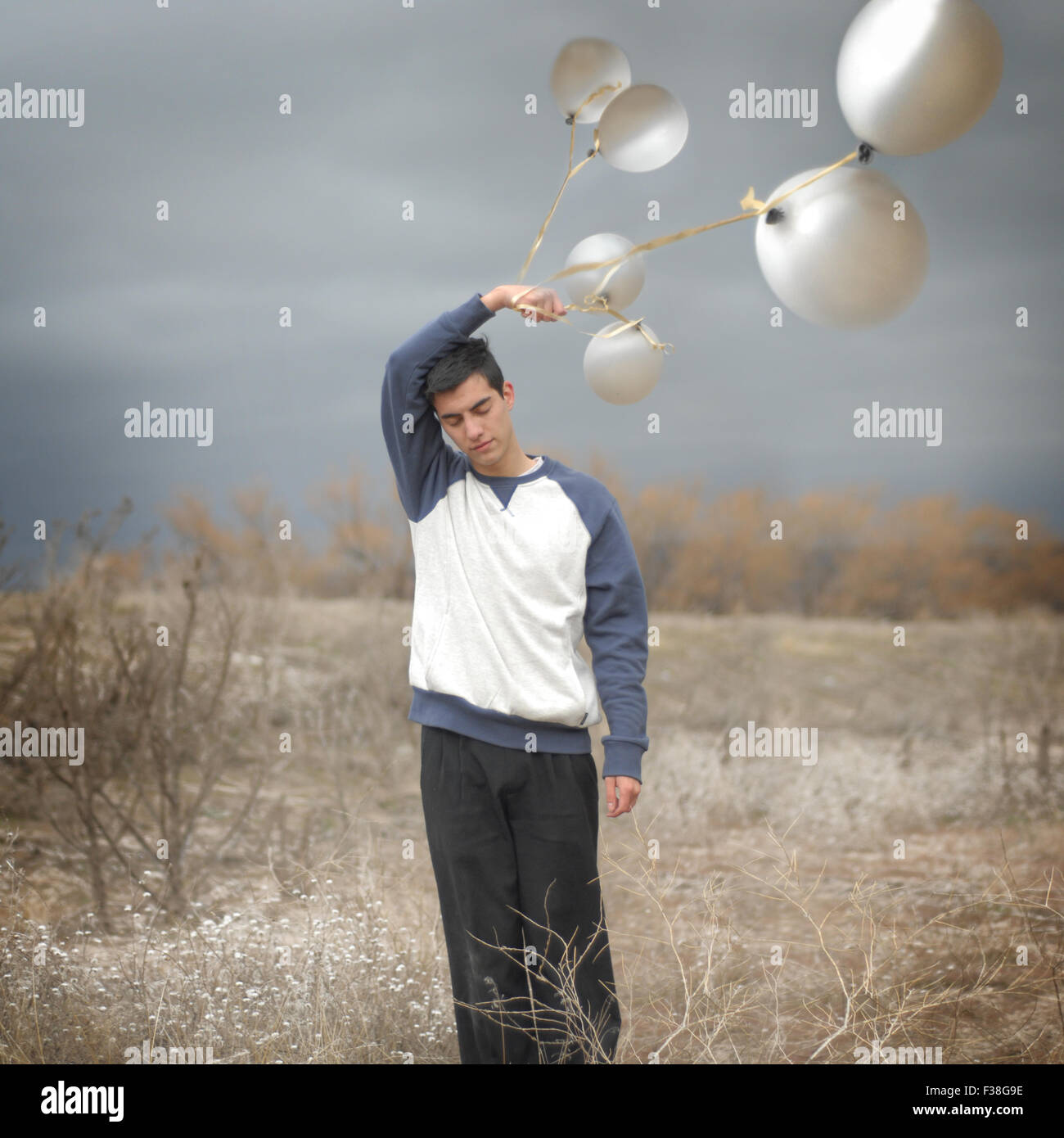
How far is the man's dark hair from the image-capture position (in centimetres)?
197

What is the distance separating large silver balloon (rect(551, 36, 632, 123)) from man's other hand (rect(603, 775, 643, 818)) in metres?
1.47

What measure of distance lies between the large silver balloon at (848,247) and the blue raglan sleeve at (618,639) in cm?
55

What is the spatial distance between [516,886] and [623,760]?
32cm

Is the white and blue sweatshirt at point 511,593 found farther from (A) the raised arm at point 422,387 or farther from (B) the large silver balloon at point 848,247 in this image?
(B) the large silver balloon at point 848,247

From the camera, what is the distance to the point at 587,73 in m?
2.38

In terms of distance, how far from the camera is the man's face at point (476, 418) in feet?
6.49

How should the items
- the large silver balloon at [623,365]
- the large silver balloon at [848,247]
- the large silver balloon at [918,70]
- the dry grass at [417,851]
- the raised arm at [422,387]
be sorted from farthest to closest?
the dry grass at [417,851] → the large silver balloon at [623,365] → the raised arm at [422,387] → the large silver balloon at [848,247] → the large silver balloon at [918,70]

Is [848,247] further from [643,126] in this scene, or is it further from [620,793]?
[620,793]

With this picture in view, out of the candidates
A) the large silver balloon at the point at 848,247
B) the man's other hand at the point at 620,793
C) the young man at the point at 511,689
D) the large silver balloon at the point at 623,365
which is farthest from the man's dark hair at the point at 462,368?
the man's other hand at the point at 620,793

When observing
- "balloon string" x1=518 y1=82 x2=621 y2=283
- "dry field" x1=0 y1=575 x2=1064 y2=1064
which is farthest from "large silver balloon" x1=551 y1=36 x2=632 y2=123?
"dry field" x1=0 y1=575 x2=1064 y2=1064

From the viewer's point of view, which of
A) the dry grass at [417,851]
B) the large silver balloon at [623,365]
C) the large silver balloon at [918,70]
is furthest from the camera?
the dry grass at [417,851]

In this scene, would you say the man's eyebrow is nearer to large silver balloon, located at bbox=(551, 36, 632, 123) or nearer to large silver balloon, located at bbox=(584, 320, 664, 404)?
large silver balloon, located at bbox=(584, 320, 664, 404)

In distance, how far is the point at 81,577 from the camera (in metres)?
4.25

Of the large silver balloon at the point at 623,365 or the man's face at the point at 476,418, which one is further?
the large silver balloon at the point at 623,365
